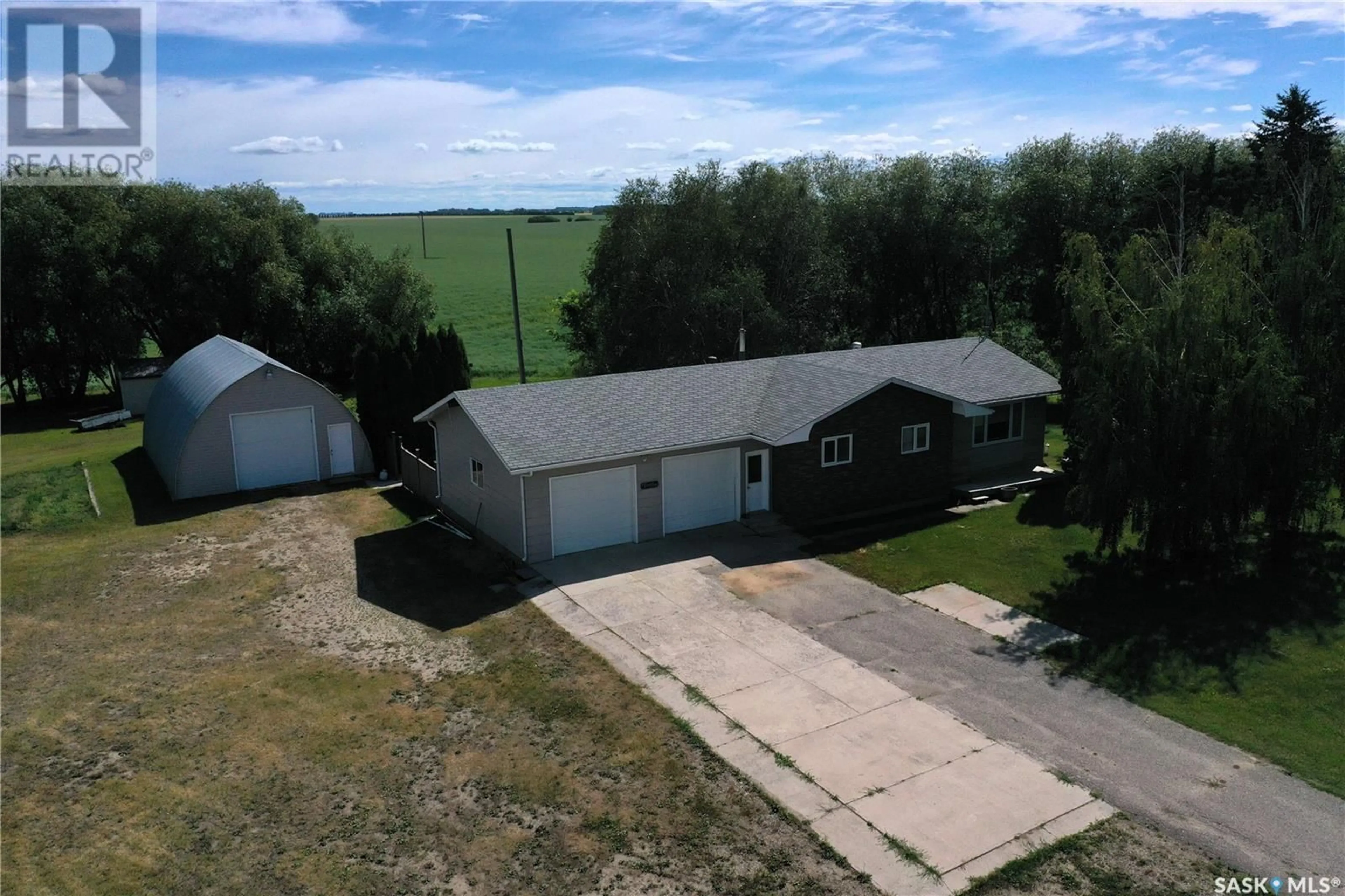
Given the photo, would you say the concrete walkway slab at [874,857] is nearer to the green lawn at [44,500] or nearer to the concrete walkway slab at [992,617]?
the concrete walkway slab at [992,617]

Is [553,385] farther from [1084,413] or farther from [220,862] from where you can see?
[220,862]

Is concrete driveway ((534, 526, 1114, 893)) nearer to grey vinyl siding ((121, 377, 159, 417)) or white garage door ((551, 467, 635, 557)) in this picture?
white garage door ((551, 467, 635, 557))

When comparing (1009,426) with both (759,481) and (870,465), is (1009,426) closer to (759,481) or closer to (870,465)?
(870,465)

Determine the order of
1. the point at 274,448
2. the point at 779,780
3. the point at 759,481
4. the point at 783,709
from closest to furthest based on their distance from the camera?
the point at 779,780, the point at 783,709, the point at 759,481, the point at 274,448

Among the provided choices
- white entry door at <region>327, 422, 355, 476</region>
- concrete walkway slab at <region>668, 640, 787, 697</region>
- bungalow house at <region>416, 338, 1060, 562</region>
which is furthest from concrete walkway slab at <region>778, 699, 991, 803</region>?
white entry door at <region>327, 422, 355, 476</region>

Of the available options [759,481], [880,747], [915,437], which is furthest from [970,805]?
[915,437]

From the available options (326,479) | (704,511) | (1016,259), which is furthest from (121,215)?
(1016,259)
